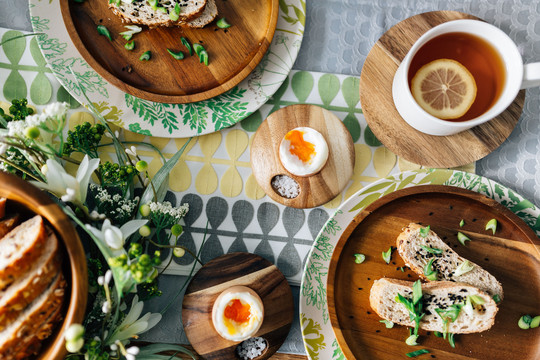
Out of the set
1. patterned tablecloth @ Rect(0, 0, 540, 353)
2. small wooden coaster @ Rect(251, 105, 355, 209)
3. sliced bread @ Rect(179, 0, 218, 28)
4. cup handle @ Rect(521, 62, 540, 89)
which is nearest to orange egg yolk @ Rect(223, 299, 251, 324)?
patterned tablecloth @ Rect(0, 0, 540, 353)

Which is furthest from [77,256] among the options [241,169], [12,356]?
[241,169]

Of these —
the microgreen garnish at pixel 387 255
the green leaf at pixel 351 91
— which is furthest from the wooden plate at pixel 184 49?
the microgreen garnish at pixel 387 255

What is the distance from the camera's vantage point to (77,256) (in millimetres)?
758

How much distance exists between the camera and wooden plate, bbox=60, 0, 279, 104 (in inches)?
45.4

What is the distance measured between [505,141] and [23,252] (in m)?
1.31

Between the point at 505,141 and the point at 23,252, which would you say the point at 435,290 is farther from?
the point at 23,252

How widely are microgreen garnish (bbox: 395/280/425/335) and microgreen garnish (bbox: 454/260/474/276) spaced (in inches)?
4.3

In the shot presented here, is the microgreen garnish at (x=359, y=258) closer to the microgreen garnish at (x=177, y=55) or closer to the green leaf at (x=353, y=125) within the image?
the green leaf at (x=353, y=125)

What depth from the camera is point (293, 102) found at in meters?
1.26

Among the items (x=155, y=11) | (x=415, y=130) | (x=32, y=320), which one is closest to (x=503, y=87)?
(x=415, y=130)

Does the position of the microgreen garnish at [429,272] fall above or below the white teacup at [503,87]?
below

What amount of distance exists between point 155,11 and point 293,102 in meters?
0.47

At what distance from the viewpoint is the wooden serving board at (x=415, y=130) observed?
45.7 inches

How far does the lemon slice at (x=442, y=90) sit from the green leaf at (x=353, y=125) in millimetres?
198
